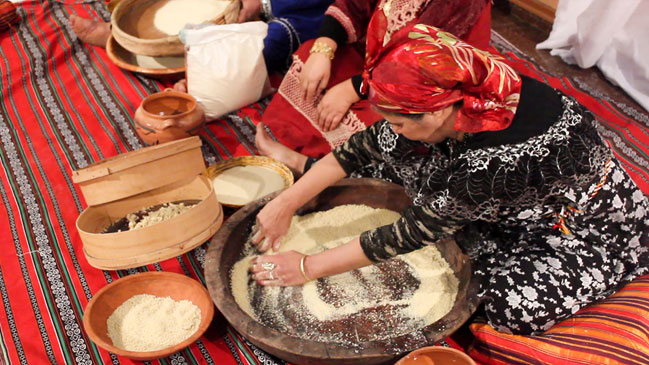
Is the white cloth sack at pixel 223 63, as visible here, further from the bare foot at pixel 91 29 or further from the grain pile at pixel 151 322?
the grain pile at pixel 151 322

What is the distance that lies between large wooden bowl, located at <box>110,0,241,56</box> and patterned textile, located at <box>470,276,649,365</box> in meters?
1.87

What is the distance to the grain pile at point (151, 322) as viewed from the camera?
4.92 feet

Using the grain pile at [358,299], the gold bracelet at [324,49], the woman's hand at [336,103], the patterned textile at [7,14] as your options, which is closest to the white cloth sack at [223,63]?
the gold bracelet at [324,49]

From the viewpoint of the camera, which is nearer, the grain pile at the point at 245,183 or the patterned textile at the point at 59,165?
the patterned textile at the point at 59,165

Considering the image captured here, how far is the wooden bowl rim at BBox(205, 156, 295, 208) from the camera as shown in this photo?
6.94 ft

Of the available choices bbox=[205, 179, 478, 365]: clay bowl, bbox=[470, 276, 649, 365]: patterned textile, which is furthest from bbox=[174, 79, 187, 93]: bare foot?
bbox=[470, 276, 649, 365]: patterned textile

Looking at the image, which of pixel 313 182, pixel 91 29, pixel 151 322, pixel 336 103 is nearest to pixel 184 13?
pixel 91 29

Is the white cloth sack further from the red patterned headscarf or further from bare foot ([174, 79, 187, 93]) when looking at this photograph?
the red patterned headscarf

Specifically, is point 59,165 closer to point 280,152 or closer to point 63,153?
point 63,153

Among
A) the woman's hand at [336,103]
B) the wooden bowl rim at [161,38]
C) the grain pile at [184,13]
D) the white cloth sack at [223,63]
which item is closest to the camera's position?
the woman's hand at [336,103]

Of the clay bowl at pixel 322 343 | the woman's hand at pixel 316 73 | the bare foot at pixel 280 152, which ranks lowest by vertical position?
the bare foot at pixel 280 152

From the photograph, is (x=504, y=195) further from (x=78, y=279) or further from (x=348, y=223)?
(x=78, y=279)

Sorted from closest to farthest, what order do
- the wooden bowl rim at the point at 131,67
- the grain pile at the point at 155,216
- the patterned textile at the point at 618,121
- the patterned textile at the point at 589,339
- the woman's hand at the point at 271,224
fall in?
the patterned textile at the point at 589,339
the woman's hand at the point at 271,224
the grain pile at the point at 155,216
the patterned textile at the point at 618,121
the wooden bowl rim at the point at 131,67

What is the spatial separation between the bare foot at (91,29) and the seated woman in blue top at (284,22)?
2.73 ft
